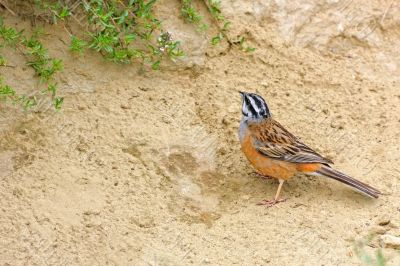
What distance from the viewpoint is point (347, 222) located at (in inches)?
314

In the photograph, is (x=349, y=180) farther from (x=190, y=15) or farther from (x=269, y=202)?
(x=190, y=15)

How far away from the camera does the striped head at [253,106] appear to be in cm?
877

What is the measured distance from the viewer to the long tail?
8266 millimetres

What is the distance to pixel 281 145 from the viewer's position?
874cm

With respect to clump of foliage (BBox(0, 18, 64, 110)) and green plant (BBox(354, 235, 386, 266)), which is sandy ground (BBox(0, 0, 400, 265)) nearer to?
clump of foliage (BBox(0, 18, 64, 110))

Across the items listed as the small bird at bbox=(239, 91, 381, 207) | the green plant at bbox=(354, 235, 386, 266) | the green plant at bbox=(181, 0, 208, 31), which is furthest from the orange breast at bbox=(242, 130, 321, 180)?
the green plant at bbox=(181, 0, 208, 31)

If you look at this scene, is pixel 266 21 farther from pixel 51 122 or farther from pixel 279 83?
pixel 51 122

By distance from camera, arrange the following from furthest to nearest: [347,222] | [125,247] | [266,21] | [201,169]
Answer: [266,21]
[201,169]
[347,222]
[125,247]

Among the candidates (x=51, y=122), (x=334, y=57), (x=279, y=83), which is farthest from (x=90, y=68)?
(x=334, y=57)

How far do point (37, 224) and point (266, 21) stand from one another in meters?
4.13

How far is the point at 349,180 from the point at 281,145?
87 centimetres

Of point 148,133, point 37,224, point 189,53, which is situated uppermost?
point 189,53

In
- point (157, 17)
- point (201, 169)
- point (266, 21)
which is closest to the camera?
point (201, 169)

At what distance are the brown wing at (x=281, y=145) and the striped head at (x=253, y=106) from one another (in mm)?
117
